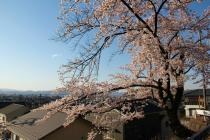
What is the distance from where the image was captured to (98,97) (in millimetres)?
11047

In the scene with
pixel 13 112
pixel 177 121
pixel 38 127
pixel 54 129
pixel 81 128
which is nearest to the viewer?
pixel 177 121

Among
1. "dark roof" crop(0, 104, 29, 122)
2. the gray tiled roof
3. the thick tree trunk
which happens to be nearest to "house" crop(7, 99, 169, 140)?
the gray tiled roof

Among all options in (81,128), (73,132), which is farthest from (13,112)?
(73,132)

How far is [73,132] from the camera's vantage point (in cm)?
2583

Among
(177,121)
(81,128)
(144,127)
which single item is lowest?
(144,127)

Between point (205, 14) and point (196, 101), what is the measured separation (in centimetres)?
3825

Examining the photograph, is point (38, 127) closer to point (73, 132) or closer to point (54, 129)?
point (54, 129)

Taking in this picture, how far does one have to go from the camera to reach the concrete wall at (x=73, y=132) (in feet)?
78.8

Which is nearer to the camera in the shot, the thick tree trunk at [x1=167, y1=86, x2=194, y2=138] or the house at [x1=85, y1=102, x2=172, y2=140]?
the thick tree trunk at [x1=167, y1=86, x2=194, y2=138]

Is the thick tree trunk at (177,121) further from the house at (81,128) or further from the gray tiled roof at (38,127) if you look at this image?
the gray tiled roof at (38,127)

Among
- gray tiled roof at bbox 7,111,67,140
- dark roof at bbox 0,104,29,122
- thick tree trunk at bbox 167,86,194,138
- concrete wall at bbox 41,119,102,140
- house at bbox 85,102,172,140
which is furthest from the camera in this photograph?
dark roof at bbox 0,104,29,122

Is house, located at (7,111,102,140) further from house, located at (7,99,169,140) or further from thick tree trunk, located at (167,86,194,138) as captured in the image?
thick tree trunk, located at (167,86,194,138)

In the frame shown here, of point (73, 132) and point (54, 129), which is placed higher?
point (54, 129)

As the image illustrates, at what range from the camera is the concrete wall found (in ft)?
78.8
